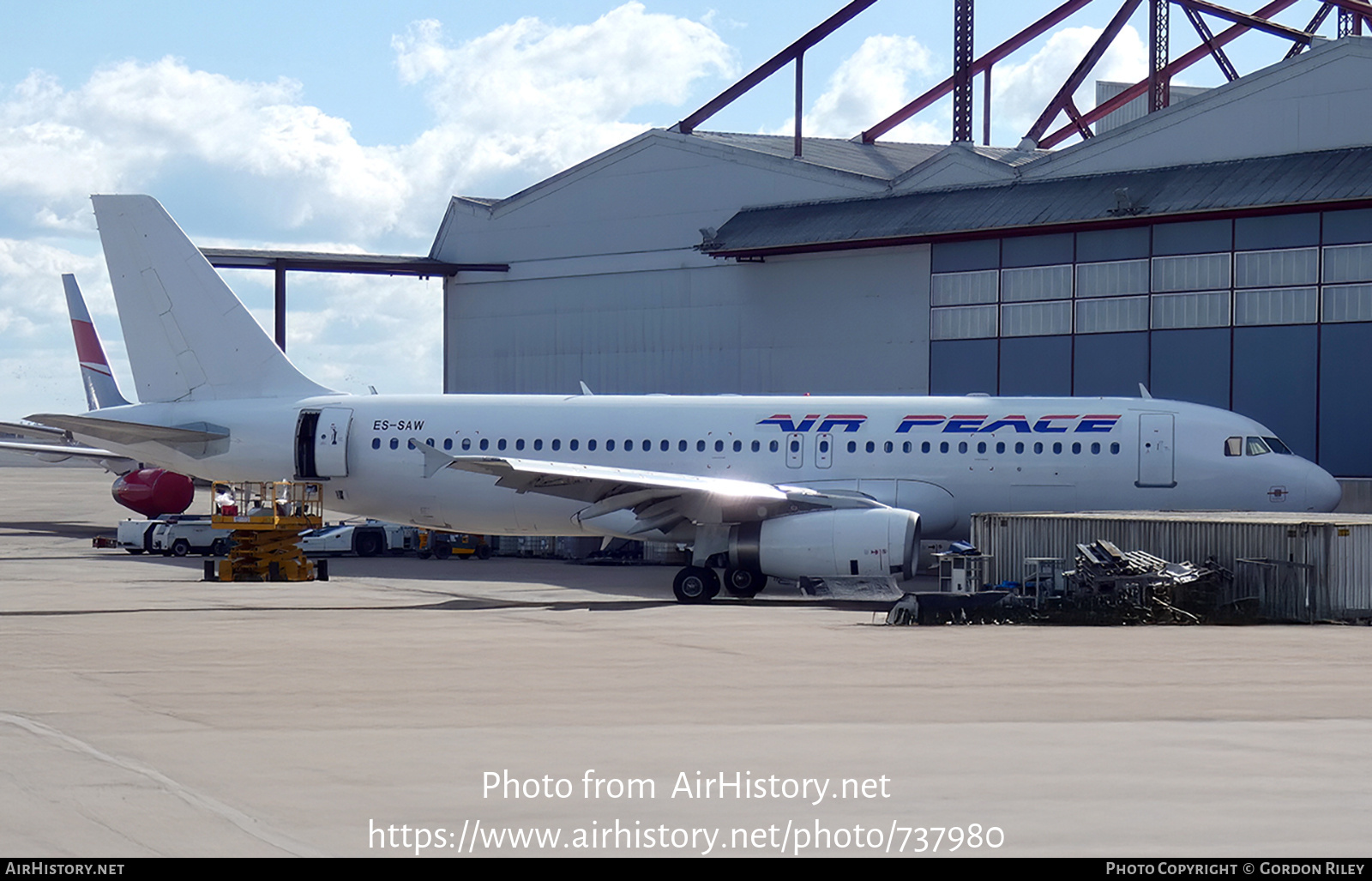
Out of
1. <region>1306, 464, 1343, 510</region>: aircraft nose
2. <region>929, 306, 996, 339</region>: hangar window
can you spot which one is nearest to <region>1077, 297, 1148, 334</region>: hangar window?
<region>929, 306, 996, 339</region>: hangar window

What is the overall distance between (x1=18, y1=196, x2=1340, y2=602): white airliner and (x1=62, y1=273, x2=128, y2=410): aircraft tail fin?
2197 centimetres

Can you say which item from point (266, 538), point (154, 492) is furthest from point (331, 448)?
point (154, 492)

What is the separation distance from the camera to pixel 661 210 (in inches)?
2117

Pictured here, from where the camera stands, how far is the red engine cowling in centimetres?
5284

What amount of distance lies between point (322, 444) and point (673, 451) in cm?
808

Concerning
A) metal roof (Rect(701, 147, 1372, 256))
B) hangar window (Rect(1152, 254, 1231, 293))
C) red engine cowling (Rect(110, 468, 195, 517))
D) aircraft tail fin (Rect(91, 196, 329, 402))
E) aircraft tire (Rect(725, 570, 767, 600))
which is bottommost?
aircraft tire (Rect(725, 570, 767, 600))

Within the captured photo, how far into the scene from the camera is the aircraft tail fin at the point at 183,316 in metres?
35.8

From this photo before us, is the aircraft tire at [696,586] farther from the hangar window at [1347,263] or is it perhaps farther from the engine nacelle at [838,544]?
the hangar window at [1347,263]

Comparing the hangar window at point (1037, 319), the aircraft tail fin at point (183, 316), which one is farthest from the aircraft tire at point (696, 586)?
the hangar window at point (1037, 319)

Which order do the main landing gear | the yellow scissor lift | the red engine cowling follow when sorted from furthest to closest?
the red engine cowling < the yellow scissor lift < the main landing gear

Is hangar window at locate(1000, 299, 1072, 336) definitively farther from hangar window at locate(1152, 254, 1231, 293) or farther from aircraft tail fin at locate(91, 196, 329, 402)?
aircraft tail fin at locate(91, 196, 329, 402)

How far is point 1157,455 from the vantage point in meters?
30.6
